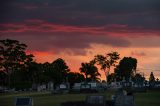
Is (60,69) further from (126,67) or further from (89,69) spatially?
(126,67)

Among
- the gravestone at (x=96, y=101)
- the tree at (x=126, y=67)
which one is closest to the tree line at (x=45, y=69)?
the tree at (x=126, y=67)

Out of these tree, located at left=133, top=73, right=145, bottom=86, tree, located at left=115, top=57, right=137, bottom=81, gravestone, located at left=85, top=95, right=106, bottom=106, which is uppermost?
tree, located at left=115, top=57, right=137, bottom=81

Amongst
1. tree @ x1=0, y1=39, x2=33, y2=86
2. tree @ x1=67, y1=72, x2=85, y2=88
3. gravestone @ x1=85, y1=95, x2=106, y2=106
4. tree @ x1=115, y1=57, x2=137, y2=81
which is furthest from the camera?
tree @ x1=67, y1=72, x2=85, y2=88

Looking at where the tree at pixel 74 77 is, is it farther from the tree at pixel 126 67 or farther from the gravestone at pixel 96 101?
the gravestone at pixel 96 101

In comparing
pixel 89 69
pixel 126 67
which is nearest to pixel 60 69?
pixel 89 69

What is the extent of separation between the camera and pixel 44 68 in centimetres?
15750

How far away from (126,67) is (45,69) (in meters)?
35.4

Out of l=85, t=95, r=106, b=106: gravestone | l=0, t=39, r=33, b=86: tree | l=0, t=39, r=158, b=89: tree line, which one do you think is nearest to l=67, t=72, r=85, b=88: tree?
l=0, t=39, r=158, b=89: tree line

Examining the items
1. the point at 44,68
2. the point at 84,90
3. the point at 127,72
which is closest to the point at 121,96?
the point at 84,90

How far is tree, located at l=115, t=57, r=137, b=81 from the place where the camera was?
174875mm

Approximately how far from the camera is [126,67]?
175 m

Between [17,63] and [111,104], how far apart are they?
9992 cm

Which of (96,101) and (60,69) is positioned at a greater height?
(60,69)

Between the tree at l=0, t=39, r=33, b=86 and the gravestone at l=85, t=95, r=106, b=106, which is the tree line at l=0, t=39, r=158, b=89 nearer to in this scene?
the tree at l=0, t=39, r=33, b=86
